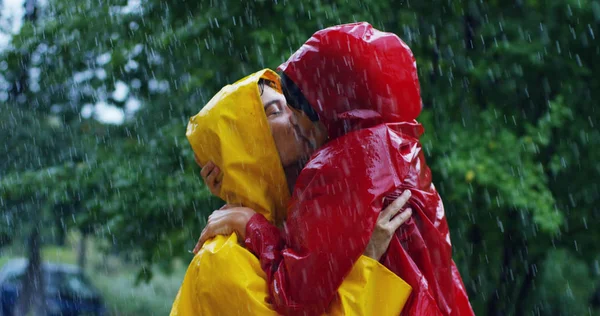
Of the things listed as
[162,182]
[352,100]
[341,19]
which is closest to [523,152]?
[341,19]

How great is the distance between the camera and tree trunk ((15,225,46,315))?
11.2 metres

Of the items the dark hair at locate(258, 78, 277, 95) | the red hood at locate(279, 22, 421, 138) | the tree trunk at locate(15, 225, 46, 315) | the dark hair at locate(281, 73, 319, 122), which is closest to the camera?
the red hood at locate(279, 22, 421, 138)

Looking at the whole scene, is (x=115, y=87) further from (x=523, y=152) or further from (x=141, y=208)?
(x=523, y=152)

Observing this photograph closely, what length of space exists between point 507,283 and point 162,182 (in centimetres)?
402

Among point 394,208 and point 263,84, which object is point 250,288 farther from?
point 263,84

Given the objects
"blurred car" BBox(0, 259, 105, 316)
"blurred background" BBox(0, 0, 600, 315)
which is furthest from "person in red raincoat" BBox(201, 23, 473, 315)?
"blurred car" BBox(0, 259, 105, 316)

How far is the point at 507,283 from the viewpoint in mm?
8047

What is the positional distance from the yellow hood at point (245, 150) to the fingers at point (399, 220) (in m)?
0.52

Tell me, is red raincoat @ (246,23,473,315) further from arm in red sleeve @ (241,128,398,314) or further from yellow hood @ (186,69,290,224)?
yellow hood @ (186,69,290,224)

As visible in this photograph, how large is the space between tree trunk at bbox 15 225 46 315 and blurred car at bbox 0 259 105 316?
1.61 ft

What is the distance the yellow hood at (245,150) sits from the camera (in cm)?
256

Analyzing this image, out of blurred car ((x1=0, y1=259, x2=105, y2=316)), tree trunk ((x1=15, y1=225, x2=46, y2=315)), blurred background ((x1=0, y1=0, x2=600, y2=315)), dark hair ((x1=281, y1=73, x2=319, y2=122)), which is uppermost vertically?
dark hair ((x1=281, y1=73, x2=319, y2=122))

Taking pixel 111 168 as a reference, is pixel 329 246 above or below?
above

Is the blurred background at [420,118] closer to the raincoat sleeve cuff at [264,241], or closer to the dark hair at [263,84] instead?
the dark hair at [263,84]
